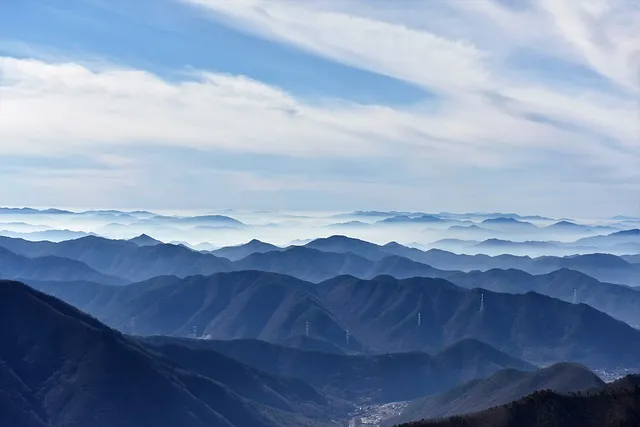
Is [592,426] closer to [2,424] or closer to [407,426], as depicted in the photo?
[407,426]

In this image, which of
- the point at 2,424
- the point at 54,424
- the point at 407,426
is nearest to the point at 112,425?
the point at 54,424

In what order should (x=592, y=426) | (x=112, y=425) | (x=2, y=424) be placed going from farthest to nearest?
(x=112, y=425) < (x=2, y=424) < (x=592, y=426)

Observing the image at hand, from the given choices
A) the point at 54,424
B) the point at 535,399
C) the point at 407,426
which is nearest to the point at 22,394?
the point at 54,424

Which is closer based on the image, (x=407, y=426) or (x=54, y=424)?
(x=407, y=426)

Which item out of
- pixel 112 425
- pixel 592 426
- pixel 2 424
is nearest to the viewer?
pixel 592 426

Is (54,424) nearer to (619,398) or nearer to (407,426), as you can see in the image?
(407,426)

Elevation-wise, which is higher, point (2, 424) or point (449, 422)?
point (449, 422)

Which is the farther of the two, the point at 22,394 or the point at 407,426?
the point at 22,394
